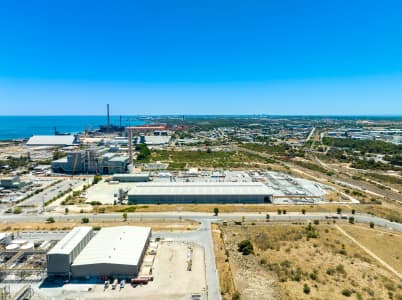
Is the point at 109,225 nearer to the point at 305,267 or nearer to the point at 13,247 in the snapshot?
the point at 13,247

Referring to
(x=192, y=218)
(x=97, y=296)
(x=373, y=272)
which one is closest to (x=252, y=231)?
(x=192, y=218)

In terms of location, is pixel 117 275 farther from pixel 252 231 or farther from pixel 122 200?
pixel 122 200

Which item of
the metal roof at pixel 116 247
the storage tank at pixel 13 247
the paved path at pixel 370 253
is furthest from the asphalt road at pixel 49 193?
the paved path at pixel 370 253

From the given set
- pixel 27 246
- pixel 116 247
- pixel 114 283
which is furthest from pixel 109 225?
pixel 114 283

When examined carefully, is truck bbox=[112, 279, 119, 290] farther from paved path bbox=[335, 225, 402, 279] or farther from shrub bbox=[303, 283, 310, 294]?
paved path bbox=[335, 225, 402, 279]

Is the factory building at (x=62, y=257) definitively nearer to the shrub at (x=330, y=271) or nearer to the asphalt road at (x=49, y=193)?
the shrub at (x=330, y=271)

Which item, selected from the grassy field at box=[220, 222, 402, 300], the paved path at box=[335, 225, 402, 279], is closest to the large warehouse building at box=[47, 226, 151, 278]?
the grassy field at box=[220, 222, 402, 300]
